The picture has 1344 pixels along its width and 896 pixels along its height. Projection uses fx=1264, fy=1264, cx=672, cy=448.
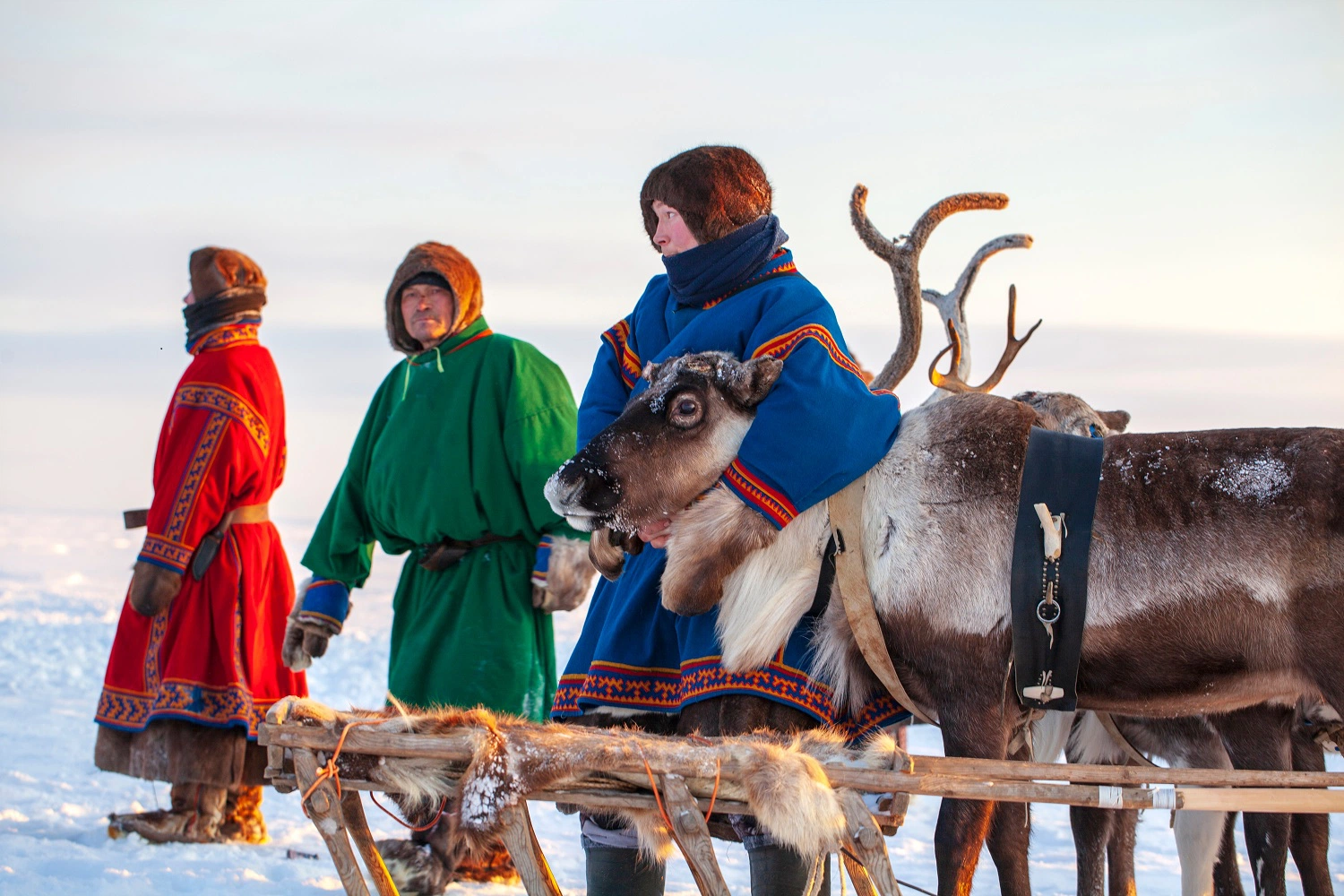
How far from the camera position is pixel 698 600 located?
7.64 ft

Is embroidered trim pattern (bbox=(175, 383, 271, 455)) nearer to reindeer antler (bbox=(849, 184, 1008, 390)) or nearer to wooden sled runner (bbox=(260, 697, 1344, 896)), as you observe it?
reindeer antler (bbox=(849, 184, 1008, 390))

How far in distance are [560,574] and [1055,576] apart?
2.10m

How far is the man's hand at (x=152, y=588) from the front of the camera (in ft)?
14.9

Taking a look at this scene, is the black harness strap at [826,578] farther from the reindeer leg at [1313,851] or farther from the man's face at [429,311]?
the man's face at [429,311]

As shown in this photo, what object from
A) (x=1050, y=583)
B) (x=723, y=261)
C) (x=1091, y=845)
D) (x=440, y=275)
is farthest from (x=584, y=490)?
(x=440, y=275)

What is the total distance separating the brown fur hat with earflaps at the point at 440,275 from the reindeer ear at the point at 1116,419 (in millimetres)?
2092

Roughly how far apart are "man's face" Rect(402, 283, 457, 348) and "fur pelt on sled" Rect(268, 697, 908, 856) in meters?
2.38

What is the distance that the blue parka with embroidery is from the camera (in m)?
2.26

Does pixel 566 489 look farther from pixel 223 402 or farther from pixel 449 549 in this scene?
pixel 223 402

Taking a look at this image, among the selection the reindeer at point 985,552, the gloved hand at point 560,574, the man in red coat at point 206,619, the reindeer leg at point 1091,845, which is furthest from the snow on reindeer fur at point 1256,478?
the man in red coat at point 206,619

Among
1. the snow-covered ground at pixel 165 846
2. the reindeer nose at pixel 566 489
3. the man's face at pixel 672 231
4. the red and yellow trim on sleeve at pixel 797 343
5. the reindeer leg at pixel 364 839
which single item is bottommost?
the snow-covered ground at pixel 165 846

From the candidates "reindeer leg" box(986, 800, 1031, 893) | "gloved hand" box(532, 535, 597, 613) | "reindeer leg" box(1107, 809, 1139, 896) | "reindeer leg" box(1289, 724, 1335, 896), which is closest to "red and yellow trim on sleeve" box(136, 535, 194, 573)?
"gloved hand" box(532, 535, 597, 613)

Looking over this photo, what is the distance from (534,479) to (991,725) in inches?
81.8

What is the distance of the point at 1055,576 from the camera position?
2.11 meters
